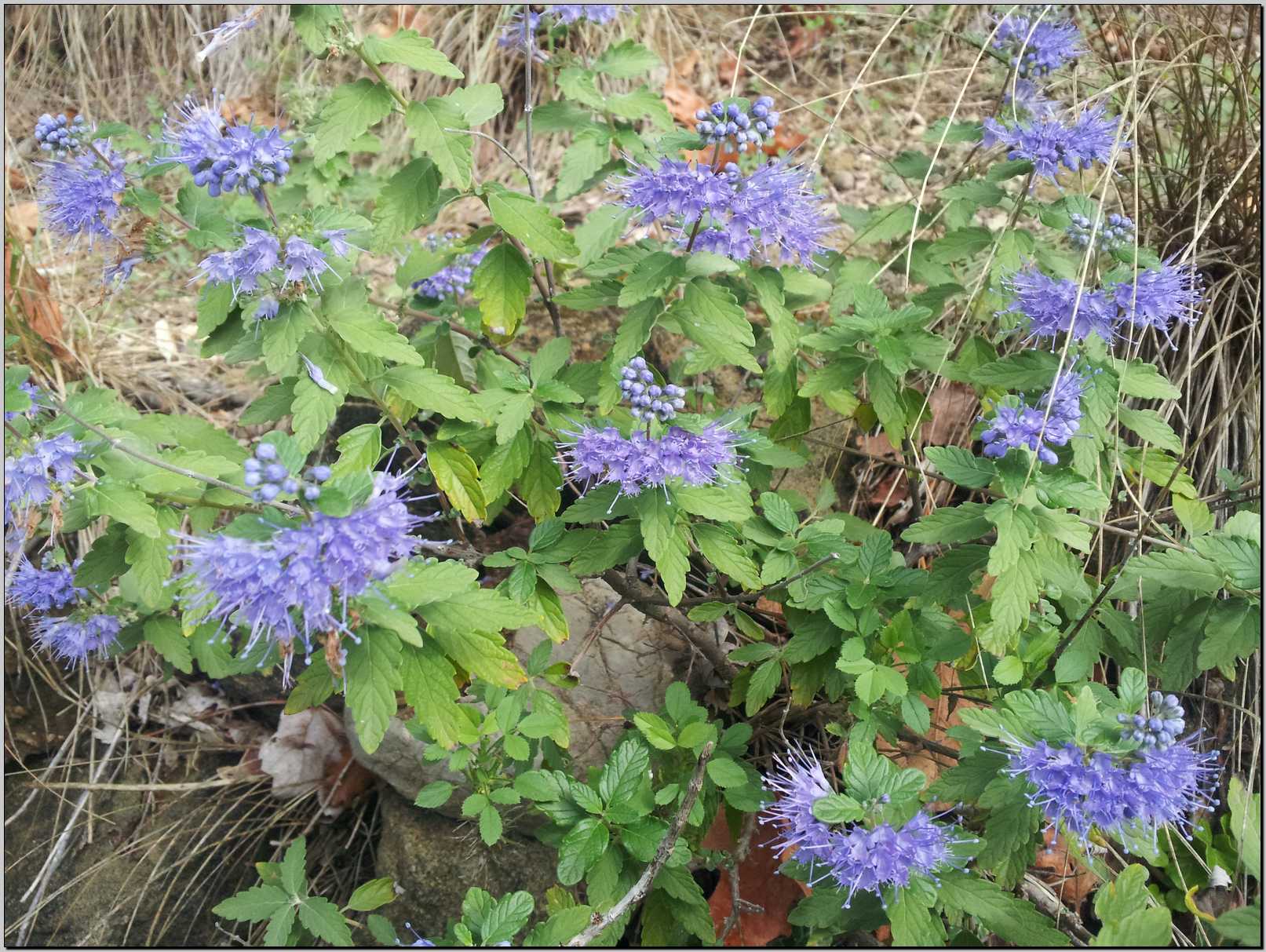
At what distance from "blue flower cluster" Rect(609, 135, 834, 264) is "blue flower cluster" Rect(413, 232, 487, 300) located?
1.01 metres

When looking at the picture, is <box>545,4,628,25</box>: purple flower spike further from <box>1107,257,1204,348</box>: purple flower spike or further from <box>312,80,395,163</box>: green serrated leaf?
<box>1107,257,1204,348</box>: purple flower spike

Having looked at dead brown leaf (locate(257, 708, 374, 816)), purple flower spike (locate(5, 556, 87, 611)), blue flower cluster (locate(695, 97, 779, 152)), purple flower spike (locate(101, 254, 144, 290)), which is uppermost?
blue flower cluster (locate(695, 97, 779, 152))

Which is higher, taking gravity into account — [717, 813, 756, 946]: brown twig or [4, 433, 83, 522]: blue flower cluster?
[4, 433, 83, 522]: blue flower cluster

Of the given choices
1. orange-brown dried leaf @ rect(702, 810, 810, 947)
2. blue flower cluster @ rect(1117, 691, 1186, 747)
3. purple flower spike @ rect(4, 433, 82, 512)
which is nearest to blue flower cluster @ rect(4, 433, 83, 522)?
purple flower spike @ rect(4, 433, 82, 512)

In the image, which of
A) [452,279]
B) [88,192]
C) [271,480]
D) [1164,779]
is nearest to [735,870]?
[1164,779]

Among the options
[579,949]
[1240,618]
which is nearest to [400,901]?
[579,949]

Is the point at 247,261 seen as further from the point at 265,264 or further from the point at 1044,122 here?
the point at 1044,122

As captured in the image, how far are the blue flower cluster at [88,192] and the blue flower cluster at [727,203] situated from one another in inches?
50.5

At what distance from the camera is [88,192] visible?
86.5 inches

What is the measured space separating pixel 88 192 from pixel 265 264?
0.67m

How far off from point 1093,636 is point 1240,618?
37 centimetres

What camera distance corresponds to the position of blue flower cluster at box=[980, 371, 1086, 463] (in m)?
1.98

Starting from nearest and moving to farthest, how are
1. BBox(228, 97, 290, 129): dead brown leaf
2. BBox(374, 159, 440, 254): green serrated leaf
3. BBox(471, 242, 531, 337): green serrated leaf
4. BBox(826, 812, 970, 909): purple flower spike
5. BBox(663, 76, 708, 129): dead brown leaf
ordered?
BBox(826, 812, 970, 909): purple flower spike
BBox(374, 159, 440, 254): green serrated leaf
BBox(471, 242, 531, 337): green serrated leaf
BBox(663, 76, 708, 129): dead brown leaf
BBox(228, 97, 290, 129): dead brown leaf

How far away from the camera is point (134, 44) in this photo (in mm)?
5168
